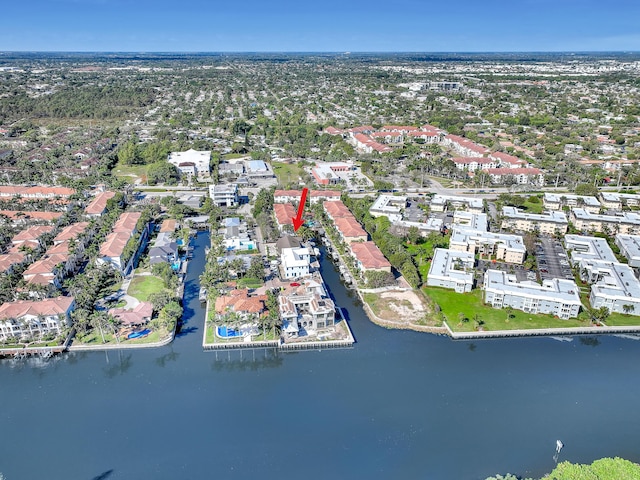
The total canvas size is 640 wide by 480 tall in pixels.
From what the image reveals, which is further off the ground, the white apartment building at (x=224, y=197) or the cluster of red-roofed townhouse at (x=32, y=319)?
the white apartment building at (x=224, y=197)

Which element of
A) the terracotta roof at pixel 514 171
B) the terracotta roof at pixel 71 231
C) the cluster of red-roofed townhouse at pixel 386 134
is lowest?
the terracotta roof at pixel 71 231

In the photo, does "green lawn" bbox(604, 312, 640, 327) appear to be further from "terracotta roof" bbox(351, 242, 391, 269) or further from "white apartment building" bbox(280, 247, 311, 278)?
"white apartment building" bbox(280, 247, 311, 278)

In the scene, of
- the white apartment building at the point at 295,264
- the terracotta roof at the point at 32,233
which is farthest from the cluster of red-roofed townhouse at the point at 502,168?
the terracotta roof at the point at 32,233

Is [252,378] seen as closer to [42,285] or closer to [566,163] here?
[42,285]

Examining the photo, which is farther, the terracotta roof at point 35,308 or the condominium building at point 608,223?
the condominium building at point 608,223

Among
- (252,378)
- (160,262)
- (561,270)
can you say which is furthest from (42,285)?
(561,270)

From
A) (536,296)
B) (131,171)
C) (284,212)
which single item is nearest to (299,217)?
(284,212)

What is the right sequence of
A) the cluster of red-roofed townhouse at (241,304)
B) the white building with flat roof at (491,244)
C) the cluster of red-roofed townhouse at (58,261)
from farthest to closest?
the white building with flat roof at (491,244)
the cluster of red-roofed townhouse at (58,261)
the cluster of red-roofed townhouse at (241,304)

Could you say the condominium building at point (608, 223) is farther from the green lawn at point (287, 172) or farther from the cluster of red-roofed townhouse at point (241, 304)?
the cluster of red-roofed townhouse at point (241, 304)

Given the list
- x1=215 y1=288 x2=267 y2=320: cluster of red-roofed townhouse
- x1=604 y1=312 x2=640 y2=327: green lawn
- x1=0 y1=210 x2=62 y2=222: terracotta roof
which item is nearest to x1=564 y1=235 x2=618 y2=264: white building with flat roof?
x1=604 y1=312 x2=640 y2=327: green lawn

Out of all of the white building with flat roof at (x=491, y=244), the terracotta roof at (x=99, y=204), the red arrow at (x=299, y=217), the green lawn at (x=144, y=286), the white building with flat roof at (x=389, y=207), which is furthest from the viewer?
the white building with flat roof at (x=389, y=207)
